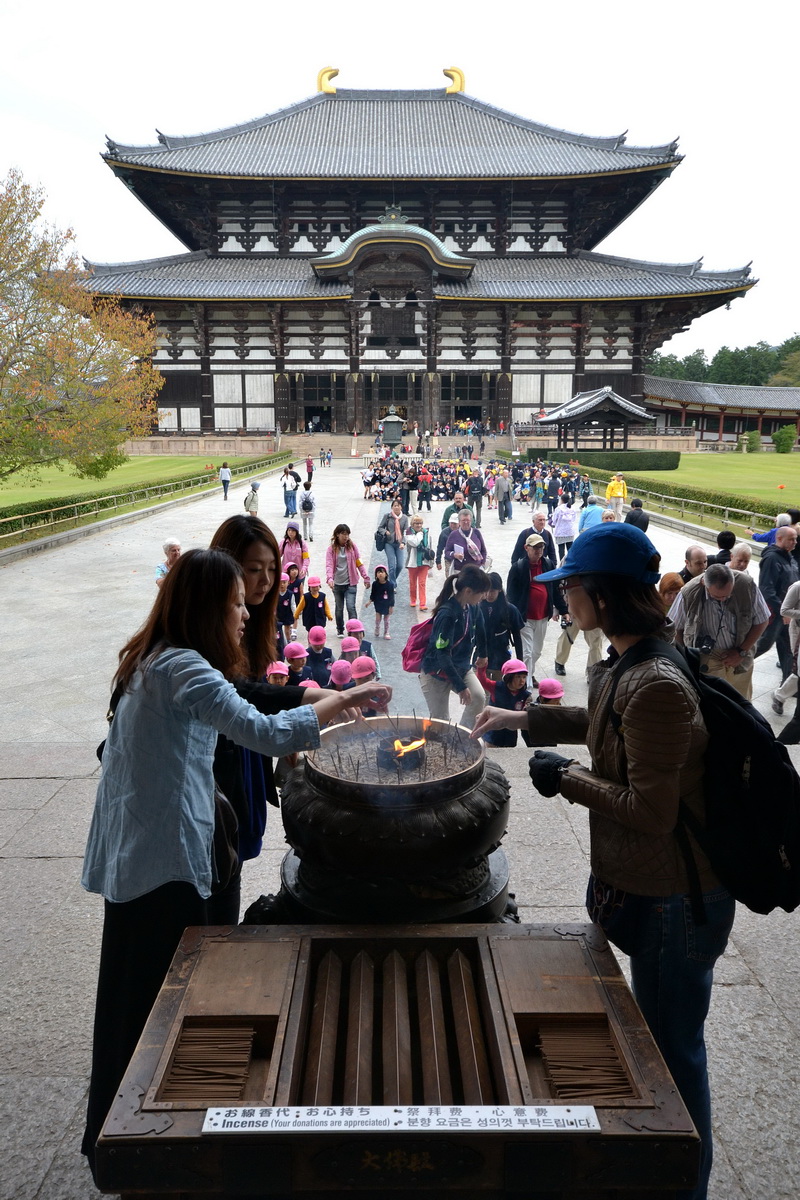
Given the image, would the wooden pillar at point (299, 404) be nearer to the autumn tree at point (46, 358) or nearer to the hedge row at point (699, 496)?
the hedge row at point (699, 496)

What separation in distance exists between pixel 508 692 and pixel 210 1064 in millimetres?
3882

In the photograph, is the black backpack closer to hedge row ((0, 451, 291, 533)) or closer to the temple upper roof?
hedge row ((0, 451, 291, 533))

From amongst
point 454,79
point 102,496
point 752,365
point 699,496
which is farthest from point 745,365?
point 102,496

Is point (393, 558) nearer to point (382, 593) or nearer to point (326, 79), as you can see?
point (382, 593)

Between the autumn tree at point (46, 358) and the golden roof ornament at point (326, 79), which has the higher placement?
the golden roof ornament at point (326, 79)

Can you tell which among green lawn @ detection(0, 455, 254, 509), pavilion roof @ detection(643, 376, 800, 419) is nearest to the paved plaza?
green lawn @ detection(0, 455, 254, 509)

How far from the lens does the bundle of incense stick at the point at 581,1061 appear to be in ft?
5.70

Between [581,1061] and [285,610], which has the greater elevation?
[581,1061]

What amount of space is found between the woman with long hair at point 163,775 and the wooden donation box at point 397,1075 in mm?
181

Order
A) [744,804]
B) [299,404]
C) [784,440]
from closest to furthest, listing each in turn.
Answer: [744,804] < [299,404] < [784,440]

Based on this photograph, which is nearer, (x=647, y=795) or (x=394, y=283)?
(x=647, y=795)

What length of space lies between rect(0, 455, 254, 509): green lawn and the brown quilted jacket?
17.4 meters

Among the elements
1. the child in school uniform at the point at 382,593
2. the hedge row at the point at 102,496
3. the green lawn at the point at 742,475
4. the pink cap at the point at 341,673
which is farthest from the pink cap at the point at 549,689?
the hedge row at the point at 102,496

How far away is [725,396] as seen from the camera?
44.1 m
